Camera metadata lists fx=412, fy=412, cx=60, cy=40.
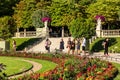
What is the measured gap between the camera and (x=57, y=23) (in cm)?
6575

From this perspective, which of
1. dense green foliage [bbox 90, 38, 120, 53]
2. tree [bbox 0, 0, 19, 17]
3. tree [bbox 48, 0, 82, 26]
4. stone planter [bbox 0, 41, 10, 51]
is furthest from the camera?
tree [bbox 0, 0, 19, 17]

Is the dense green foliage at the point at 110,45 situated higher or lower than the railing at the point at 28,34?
lower

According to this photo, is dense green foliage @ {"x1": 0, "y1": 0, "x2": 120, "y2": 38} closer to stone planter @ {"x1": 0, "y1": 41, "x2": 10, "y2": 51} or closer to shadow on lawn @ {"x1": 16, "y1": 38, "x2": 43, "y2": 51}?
shadow on lawn @ {"x1": 16, "y1": 38, "x2": 43, "y2": 51}

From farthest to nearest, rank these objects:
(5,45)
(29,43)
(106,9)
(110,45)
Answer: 1. (106,9)
2. (29,43)
3. (5,45)
4. (110,45)

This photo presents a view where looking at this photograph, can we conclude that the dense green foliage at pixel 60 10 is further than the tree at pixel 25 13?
No

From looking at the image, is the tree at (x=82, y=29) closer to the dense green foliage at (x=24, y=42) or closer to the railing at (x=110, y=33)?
the railing at (x=110, y=33)

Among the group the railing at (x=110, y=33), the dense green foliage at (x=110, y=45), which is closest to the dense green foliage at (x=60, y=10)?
the railing at (x=110, y=33)

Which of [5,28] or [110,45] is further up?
[5,28]

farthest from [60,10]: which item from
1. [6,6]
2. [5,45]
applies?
[5,45]

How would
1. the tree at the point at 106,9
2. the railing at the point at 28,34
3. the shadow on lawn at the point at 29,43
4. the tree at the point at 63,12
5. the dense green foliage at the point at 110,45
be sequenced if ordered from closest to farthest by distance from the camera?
the dense green foliage at the point at 110,45 → the shadow on lawn at the point at 29,43 → the railing at the point at 28,34 → the tree at the point at 106,9 → the tree at the point at 63,12

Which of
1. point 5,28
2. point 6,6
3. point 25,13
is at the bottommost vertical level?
point 5,28

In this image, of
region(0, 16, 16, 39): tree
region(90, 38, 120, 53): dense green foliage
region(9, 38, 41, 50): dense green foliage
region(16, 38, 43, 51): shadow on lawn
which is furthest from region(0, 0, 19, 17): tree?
region(90, 38, 120, 53): dense green foliage

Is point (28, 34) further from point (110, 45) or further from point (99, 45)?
point (110, 45)

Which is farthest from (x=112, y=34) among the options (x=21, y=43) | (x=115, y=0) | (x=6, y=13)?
(x=6, y=13)
